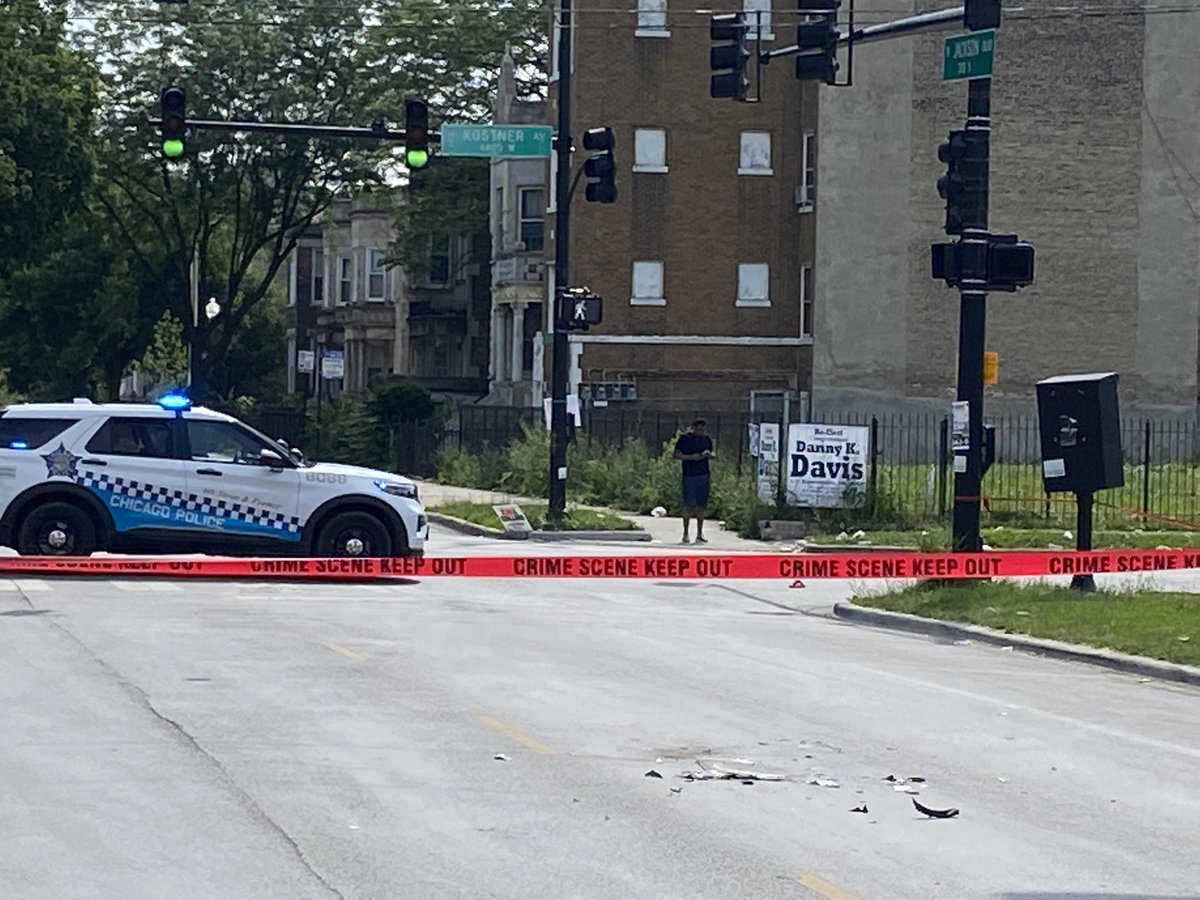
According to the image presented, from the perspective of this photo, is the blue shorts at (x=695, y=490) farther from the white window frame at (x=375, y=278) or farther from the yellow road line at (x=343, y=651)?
the white window frame at (x=375, y=278)

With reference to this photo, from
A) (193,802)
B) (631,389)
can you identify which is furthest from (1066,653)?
(631,389)

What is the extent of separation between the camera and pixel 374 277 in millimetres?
77812

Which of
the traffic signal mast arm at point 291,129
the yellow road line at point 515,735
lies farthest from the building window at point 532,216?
the yellow road line at point 515,735

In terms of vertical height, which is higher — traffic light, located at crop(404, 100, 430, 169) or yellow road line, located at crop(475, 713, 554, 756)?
traffic light, located at crop(404, 100, 430, 169)

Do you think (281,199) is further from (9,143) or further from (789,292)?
(789,292)

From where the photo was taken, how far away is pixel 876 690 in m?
14.5

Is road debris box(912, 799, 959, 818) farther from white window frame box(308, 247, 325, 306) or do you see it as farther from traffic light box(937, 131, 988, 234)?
white window frame box(308, 247, 325, 306)

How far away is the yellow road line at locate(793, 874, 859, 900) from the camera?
26.0 feet

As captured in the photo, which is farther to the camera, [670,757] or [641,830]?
[670,757]

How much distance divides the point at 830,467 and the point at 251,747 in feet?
70.3

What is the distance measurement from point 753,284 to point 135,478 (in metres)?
32.7

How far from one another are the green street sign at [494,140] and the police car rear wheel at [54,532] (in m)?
9.55

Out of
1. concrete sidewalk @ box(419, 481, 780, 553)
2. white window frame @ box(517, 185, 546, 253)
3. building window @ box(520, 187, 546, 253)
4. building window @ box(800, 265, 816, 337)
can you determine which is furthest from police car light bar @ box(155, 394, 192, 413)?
building window @ box(520, 187, 546, 253)

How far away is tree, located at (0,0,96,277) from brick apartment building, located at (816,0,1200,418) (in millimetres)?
18636
